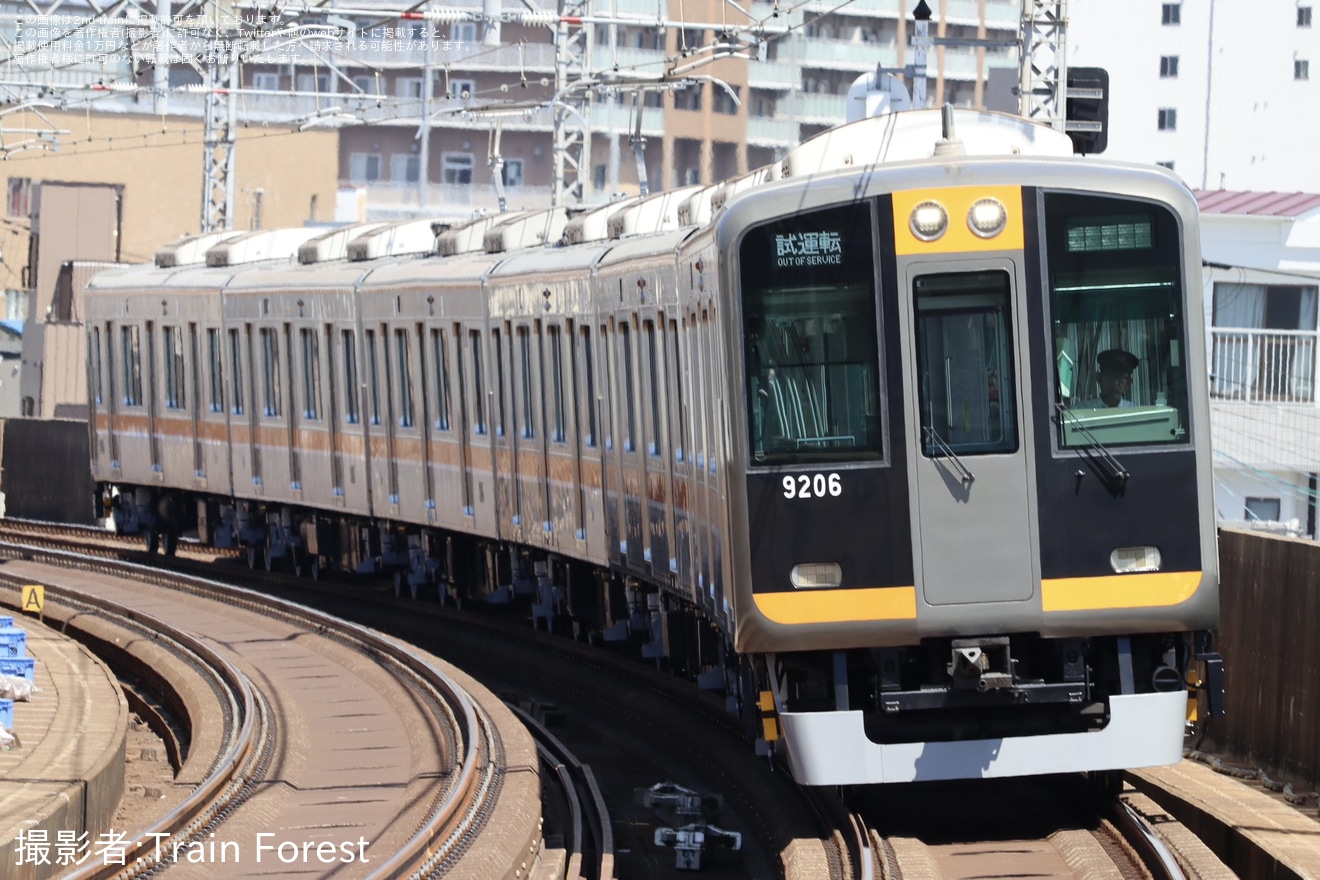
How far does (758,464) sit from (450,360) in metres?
9.13

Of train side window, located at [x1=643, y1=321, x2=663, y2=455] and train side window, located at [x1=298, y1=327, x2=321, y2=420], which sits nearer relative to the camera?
train side window, located at [x1=643, y1=321, x2=663, y2=455]

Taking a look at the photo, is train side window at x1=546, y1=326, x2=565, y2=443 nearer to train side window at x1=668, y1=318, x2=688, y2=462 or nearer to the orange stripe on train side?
train side window at x1=668, y1=318, x2=688, y2=462

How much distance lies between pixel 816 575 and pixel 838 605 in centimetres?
16

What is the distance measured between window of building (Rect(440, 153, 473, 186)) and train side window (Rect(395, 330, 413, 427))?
50866mm

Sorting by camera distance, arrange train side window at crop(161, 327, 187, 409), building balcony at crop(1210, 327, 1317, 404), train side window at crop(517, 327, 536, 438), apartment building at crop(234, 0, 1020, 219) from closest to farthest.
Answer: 1. train side window at crop(517, 327, 536, 438)
2. building balcony at crop(1210, 327, 1317, 404)
3. train side window at crop(161, 327, 187, 409)
4. apartment building at crop(234, 0, 1020, 219)

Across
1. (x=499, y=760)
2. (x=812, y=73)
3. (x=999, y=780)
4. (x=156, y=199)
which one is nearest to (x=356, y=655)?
(x=499, y=760)

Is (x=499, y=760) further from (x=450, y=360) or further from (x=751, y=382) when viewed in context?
(x=450, y=360)

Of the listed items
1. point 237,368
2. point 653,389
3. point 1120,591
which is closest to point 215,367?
point 237,368

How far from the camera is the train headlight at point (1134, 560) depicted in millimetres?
9461

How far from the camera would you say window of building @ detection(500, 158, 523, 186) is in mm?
69312

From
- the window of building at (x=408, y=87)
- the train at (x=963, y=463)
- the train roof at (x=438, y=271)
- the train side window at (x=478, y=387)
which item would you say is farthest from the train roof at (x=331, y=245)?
the window of building at (x=408, y=87)

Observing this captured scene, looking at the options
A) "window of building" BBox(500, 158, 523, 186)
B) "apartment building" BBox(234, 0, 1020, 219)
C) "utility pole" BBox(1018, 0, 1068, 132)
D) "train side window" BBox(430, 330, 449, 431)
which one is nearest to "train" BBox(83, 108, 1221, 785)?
"utility pole" BBox(1018, 0, 1068, 132)

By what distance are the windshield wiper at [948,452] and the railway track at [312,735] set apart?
8.47ft

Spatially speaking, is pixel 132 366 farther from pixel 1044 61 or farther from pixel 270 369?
pixel 1044 61
